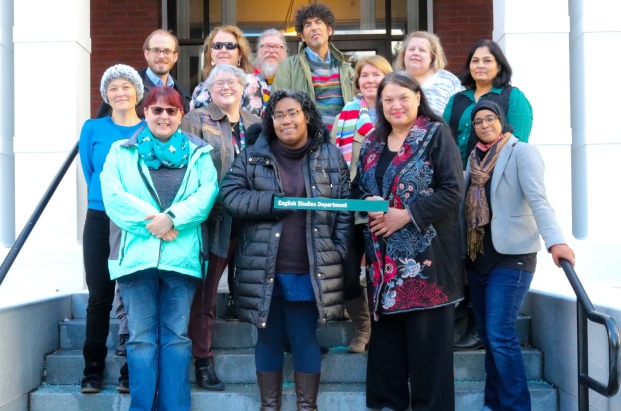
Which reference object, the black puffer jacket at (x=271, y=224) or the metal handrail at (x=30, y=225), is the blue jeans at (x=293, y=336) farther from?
the metal handrail at (x=30, y=225)

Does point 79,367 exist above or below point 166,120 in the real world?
below

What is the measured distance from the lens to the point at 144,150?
166 inches

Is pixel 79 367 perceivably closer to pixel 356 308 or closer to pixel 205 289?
pixel 205 289

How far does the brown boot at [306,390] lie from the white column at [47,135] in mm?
2434

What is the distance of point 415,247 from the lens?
13.1 feet

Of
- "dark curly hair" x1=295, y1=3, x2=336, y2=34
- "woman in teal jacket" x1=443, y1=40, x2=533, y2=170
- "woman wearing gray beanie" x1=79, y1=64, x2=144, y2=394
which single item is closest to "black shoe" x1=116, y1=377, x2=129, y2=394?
"woman wearing gray beanie" x1=79, y1=64, x2=144, y2=394

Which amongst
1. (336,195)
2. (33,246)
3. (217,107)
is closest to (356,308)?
(336,195)

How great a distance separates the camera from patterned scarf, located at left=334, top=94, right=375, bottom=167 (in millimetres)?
4910

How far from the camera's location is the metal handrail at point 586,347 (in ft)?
11.7

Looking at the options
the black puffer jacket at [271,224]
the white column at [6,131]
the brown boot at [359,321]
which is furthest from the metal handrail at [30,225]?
the brown boot at [359,321]

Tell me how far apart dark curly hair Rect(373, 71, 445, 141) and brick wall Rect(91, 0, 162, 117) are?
5.91m

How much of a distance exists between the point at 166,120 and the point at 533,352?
272 cm

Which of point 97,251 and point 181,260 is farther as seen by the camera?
point 97,251

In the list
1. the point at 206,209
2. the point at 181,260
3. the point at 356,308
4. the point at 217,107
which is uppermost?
the point at 217,107
